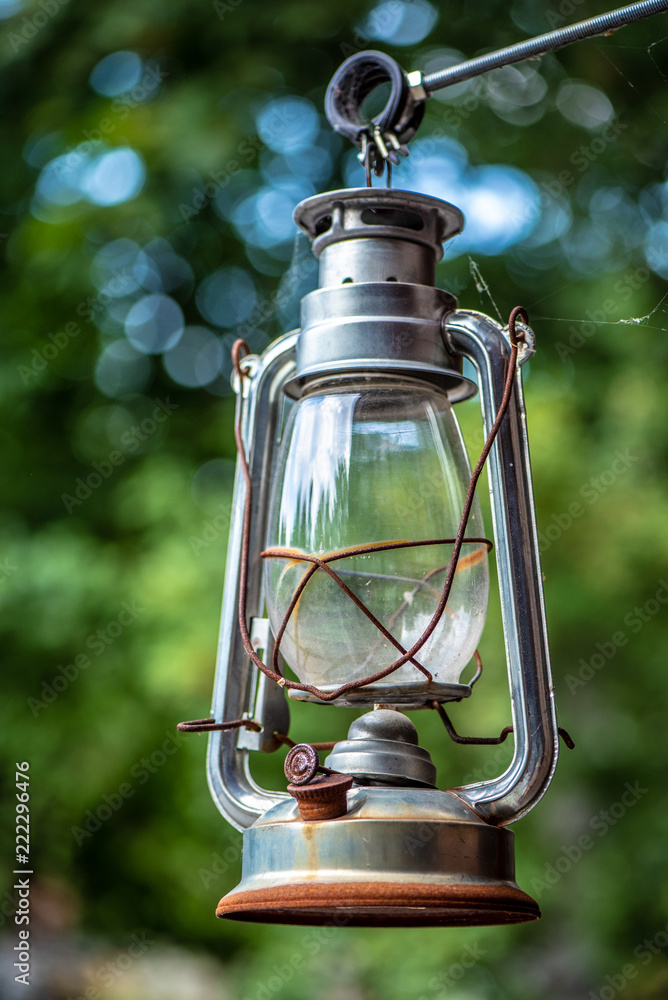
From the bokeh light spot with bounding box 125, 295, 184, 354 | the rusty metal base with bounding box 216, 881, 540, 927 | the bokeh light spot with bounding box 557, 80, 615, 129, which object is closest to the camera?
the rusty metal base with bounding box 216, 881, 540, 927

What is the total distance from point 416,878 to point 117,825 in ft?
13.4

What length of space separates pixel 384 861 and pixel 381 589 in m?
0.27

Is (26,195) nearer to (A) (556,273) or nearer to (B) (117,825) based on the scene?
(A) (556,273)

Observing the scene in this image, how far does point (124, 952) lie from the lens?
17.0 feet

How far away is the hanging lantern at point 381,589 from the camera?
104 cm

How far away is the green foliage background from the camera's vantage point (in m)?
3.61

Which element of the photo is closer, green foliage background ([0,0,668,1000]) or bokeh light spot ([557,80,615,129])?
green foliage background ([0,0,668,1000])

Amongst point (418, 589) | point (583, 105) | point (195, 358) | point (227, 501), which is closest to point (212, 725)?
point (418, 589)

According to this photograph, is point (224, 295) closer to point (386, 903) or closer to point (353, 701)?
point (353, 701)

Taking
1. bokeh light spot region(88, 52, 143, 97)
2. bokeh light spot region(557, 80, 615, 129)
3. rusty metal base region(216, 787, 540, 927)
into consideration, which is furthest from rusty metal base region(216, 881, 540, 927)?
bokeh light spot region(88, 52, 143, 97)

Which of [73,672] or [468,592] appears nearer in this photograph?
[468,592]

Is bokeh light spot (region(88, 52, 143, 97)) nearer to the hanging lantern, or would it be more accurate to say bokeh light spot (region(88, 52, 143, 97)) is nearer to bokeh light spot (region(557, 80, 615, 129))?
bokeh light spot (region(557, 80, 615, 129))

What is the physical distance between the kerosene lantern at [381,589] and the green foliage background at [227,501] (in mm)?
2182

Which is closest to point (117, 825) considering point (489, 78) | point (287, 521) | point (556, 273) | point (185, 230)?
point (185, 230)
